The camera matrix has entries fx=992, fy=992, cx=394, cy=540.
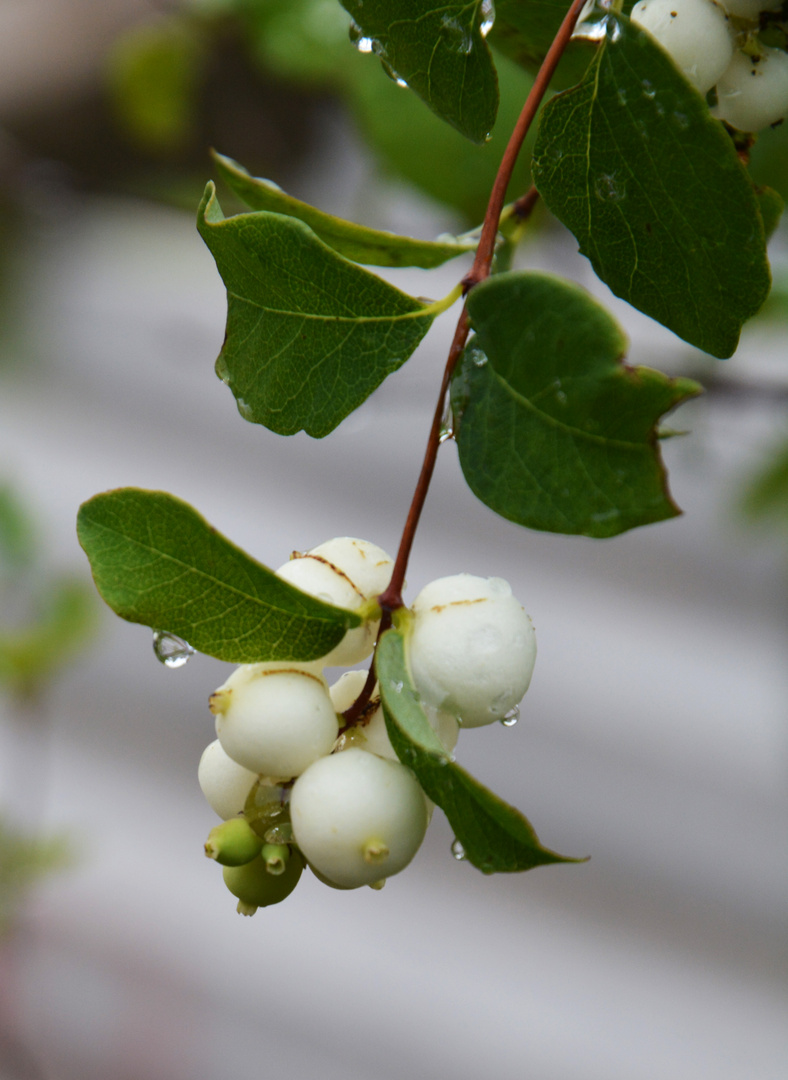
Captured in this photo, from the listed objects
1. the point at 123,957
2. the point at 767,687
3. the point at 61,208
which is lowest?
the point at 123,957

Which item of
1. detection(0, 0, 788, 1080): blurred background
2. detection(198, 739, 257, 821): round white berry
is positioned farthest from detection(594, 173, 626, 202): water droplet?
detection(0, 0, 788, 1080): blurred background

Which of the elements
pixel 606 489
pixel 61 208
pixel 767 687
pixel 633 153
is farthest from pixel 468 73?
pixel 61 208

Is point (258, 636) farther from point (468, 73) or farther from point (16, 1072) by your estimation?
point (16, 1072)

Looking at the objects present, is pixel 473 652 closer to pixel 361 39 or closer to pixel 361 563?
pixel 361 563

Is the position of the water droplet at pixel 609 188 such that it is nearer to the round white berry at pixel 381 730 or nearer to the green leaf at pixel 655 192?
the green leaf at pixel 655 192

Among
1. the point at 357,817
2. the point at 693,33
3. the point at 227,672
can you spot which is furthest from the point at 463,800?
the point at 227,672

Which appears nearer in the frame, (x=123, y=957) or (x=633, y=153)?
(x=633, y=153)
